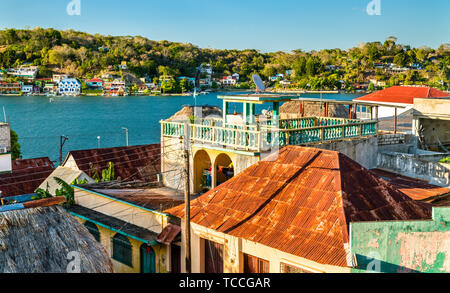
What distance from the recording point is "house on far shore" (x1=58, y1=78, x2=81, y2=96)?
151750 mm

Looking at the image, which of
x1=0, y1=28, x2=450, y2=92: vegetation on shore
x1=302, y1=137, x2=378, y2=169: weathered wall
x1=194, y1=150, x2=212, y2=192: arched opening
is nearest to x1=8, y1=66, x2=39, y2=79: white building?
x1=0, y1=28, x2=450, y2=92: vegetation on shore

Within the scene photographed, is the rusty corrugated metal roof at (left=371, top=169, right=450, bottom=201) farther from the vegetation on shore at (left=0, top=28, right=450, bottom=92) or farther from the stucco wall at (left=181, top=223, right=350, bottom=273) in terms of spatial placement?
the vegetation on shore at (left=0, top=28, right=450, bottom=92)

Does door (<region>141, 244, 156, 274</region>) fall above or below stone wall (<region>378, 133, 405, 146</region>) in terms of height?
below

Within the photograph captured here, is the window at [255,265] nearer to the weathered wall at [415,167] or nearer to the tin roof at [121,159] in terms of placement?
the weathered wall at [415,167]

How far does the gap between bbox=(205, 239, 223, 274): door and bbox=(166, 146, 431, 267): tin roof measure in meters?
0.53

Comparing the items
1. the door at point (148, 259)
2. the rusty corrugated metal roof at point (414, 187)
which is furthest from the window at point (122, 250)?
the rusty corrugated metal roof at point (414, 187)

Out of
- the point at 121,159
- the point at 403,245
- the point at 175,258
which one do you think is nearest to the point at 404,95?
the point at 121,159

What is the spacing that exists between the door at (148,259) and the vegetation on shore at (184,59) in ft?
416

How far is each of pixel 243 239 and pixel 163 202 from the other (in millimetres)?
3464

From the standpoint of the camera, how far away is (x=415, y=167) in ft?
42.5

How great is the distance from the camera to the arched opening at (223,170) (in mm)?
11840

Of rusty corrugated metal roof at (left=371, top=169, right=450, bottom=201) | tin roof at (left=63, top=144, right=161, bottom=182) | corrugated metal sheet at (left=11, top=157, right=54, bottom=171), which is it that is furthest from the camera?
corrugated metal sheet at (left=11, top=157, right=54, bottom=171)

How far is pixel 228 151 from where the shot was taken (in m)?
10.6

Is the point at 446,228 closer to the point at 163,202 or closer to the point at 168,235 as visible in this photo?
the point at 168,235
